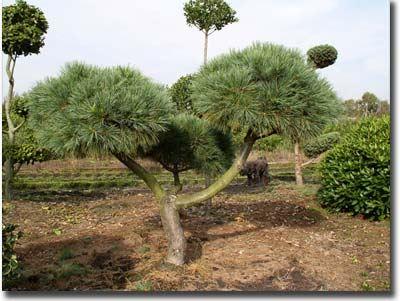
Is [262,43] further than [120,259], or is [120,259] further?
[120,259]

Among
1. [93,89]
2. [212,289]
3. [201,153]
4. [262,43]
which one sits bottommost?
[212,289]

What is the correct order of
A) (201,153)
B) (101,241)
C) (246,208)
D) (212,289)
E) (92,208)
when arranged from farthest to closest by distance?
(92,208), (246,208), (101,241), (201,153), (212,289)

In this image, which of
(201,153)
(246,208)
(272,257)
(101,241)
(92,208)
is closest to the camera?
(272,257)

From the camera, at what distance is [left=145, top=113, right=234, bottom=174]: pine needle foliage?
13.0ft

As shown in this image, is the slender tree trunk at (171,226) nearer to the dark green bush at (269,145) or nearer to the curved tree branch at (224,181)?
the curved tree branch at (224,181)

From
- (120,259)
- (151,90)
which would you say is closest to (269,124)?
(151,90)

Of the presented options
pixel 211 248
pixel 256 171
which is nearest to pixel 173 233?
pixel 211 248

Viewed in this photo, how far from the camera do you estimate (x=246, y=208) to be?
5.82 m

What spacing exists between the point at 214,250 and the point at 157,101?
1.53 metres

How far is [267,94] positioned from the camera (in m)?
2.91

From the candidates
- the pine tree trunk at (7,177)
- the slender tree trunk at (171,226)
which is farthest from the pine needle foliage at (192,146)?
the pine tree trunk at (7,177)

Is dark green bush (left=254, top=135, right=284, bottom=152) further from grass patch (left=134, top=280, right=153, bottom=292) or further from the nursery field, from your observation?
grass patch (left=134, top=280, right=153, bottom=292)

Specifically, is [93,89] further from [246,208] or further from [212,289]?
[246,208]

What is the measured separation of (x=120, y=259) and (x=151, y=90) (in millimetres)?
1575
